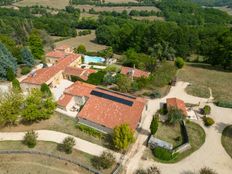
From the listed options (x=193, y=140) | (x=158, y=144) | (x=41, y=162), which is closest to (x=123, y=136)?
(x=158, y=144)

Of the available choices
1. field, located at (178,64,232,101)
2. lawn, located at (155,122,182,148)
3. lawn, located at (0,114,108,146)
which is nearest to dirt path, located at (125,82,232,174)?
lawn, located at (155,122,182,148)

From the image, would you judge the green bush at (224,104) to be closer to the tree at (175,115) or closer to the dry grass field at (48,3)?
the tree at (175,115)

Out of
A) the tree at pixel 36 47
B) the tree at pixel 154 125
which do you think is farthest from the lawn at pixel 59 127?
the tree at pixel 36 47

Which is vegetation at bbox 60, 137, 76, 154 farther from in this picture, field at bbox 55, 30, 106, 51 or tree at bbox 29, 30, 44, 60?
field at bbox 55, 30, 106, 51

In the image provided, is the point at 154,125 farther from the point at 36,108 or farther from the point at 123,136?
the point at 36,108

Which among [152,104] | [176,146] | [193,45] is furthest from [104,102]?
[193,45]

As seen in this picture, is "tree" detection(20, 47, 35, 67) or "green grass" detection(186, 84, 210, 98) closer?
"green grass" detection(186, 84, 210, 98)
